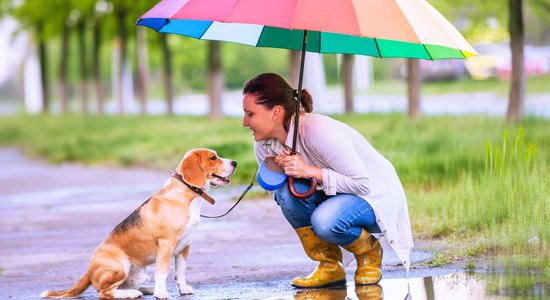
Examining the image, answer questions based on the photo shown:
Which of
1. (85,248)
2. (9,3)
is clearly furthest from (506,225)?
(9,3)

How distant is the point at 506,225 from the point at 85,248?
387 cm

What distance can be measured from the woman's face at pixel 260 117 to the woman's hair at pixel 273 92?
26 millimetres

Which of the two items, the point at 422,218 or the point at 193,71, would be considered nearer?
the point at 422,218

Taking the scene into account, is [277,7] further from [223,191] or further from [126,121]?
[126,121]

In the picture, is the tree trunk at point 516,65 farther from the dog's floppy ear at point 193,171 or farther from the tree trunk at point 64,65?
the tree trunk at point 64,65

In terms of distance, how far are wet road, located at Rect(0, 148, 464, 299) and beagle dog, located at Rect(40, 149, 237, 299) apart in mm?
275

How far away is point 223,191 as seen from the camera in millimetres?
13531

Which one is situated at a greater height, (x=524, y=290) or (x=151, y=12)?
(x=151, y=12)

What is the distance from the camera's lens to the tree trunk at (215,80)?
24.4 meters

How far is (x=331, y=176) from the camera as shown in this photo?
21.1 feet

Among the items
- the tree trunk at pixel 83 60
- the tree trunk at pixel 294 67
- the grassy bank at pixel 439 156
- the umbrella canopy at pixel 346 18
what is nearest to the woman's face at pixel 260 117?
the umbrella canopy at pixel 346 18

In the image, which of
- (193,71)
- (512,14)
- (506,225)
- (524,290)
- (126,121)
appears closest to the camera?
(524,290)

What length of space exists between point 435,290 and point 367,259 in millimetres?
546

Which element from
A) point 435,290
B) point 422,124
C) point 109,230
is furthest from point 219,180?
point 422,124
